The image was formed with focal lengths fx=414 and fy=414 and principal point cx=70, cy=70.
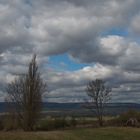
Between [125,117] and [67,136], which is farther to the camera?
[125,117]

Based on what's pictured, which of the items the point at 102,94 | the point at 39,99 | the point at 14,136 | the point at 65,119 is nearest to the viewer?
the point at 14,136

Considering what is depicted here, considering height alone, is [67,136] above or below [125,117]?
below

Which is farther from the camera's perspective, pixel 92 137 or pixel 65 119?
→ pixel 65 119

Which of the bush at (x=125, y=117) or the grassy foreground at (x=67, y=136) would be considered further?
the bush at (x=125, y=117)

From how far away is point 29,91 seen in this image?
57.9m

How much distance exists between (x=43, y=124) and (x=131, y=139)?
2895 centimetres

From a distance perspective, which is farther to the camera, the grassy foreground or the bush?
the bush

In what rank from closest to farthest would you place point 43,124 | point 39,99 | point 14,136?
point 14,136
point 39,99
point 43,124

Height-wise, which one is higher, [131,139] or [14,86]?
[14,86]

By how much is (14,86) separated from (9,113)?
16.2 ft

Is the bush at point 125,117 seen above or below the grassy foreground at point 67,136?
above

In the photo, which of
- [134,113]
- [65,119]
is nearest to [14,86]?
[65,119]

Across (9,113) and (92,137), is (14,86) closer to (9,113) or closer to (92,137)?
(9,113)

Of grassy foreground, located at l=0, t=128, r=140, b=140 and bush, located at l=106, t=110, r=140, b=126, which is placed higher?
bush, located at l=106, t=110, r=140, b=126
